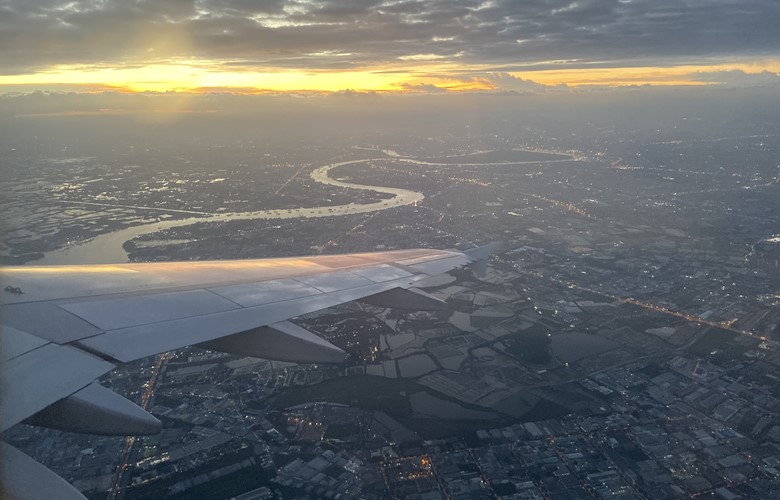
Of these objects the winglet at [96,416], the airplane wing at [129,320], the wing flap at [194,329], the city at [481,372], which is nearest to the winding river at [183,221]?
the city at [481,372]

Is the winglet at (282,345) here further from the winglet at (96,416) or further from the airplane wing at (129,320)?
the winglet at (96,416)

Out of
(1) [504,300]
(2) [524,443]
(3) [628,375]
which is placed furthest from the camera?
(1) [504,300]

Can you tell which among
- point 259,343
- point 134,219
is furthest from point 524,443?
point 134,219

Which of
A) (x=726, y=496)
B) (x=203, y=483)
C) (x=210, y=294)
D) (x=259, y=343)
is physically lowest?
(x=726, y=496)

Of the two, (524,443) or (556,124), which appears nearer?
(524,443)

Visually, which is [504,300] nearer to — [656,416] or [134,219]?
[656,416]

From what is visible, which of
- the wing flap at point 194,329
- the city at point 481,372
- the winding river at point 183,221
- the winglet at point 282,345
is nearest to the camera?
the wing flap at point 194,329
